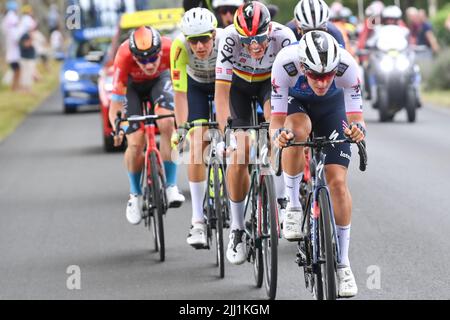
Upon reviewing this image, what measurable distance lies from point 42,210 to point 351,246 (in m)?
4.17

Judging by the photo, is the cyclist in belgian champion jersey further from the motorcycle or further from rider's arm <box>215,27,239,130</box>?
the motorcycle

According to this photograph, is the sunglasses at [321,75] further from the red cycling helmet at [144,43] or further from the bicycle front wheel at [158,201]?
the red cycling helmet at [144,43]

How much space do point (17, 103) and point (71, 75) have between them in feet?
19.4

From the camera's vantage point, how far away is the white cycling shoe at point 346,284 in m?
7.32

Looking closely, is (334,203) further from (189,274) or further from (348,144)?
(189,274)

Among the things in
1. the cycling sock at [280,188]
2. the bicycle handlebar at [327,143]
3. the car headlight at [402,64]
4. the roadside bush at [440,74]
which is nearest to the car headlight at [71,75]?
the car headlight at [402,64]

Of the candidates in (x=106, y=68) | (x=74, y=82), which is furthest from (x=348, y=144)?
(x=74, y=82)

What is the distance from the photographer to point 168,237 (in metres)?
11.0

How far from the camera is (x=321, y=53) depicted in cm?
726

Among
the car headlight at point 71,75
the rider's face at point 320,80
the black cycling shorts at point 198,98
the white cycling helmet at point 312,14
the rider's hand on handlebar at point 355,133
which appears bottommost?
the car headlight at point 71,75

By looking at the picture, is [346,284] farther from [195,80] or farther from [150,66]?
[150,66]

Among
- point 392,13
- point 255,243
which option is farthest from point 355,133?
point 392,13

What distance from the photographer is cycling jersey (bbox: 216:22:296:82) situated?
9.10 meters

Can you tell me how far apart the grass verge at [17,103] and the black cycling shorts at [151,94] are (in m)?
11.4
